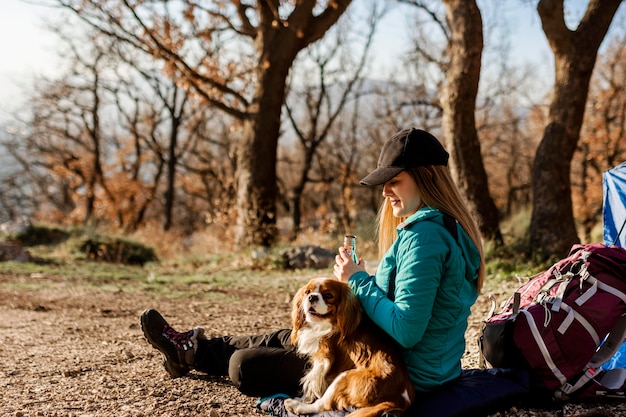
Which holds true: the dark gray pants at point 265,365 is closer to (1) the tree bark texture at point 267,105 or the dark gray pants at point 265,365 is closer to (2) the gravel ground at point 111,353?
(2) the gravel ground at point 111,353

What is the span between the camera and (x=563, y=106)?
27.3 ft

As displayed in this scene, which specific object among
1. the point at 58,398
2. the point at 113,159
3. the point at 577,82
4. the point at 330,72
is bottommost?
the point at 58,398

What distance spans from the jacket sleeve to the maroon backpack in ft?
3.00

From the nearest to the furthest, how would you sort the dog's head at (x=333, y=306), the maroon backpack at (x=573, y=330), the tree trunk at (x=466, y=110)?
the dog's head at (x=333, y=306) < the maroon backpack at (x=573, y=330) < the tree trunk at (x=466, y=110)

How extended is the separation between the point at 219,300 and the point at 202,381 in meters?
3.42

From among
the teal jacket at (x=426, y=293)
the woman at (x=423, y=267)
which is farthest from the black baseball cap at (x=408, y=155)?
the teal jacket at (x=426, y=293)

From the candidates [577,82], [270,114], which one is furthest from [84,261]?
[577,82]

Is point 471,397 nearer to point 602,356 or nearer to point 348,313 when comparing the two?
point 348,313

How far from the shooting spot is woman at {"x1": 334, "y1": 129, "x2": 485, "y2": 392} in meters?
2.55

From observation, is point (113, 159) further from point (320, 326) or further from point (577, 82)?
point (320, 326)

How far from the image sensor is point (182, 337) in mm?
3750

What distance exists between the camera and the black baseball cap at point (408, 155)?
8.95ft

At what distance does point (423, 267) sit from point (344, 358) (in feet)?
2.07

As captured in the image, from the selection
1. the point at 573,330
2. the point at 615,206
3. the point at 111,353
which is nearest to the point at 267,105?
the point at 111,353
